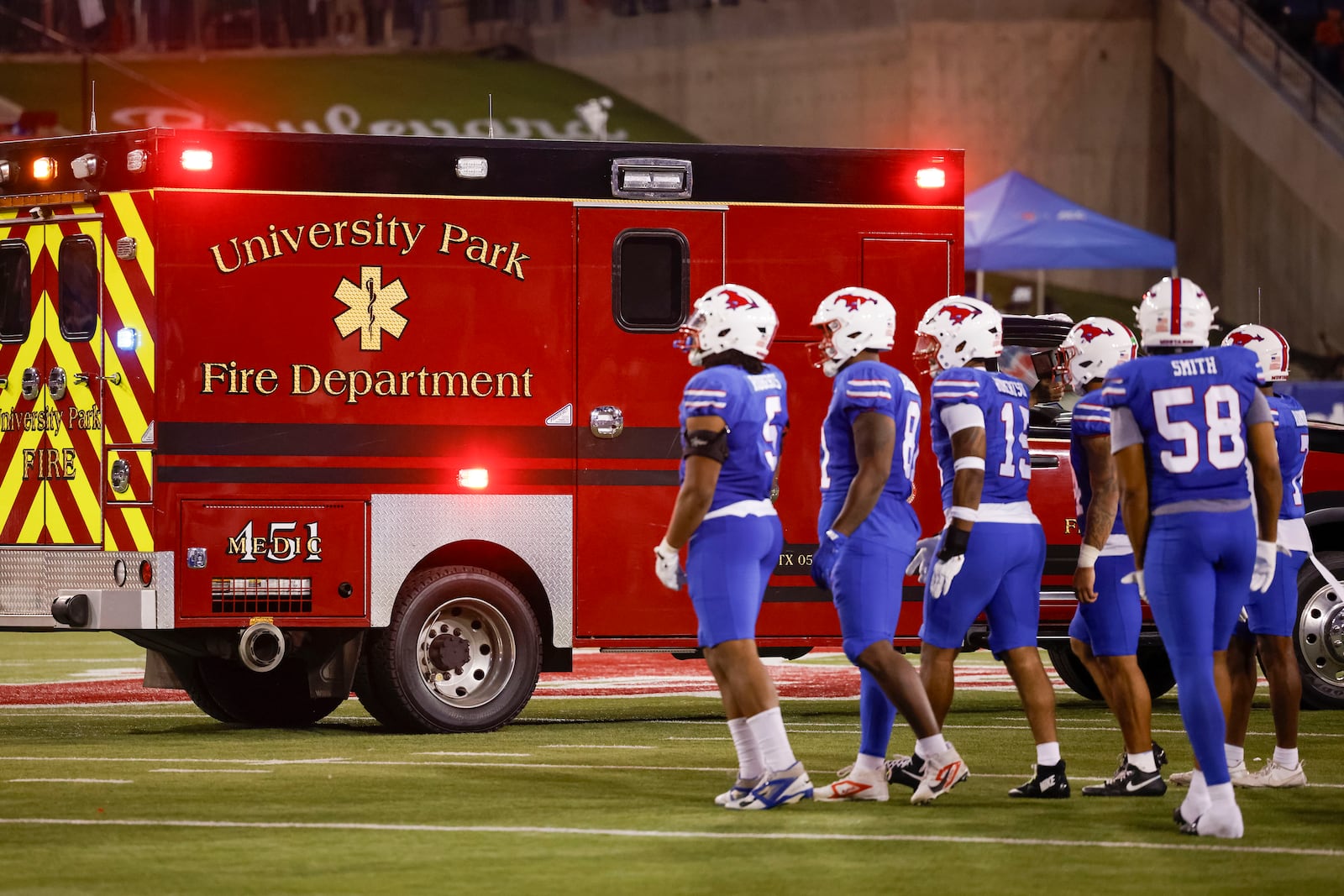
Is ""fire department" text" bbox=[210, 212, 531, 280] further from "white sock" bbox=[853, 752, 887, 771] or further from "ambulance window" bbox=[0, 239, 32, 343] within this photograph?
"white sock" bbox=[853, 752, 887, 771]

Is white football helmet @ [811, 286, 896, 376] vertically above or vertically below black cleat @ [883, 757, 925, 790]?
above

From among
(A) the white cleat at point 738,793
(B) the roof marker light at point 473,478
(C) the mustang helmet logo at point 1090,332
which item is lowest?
(A) the white cleat at point 738,793

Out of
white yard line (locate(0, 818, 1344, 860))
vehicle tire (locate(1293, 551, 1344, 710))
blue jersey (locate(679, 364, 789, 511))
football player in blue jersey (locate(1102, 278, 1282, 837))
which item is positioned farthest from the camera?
vehicle tire (locate(1293, 551, 1344, 710))

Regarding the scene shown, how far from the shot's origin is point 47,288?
42.6ft

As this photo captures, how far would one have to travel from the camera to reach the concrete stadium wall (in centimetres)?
3794

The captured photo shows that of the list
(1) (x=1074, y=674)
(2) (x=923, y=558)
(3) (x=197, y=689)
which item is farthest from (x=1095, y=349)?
(3) (x=197, y=689)

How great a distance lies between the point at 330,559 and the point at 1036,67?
27034 mm

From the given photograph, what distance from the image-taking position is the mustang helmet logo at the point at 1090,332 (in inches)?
440

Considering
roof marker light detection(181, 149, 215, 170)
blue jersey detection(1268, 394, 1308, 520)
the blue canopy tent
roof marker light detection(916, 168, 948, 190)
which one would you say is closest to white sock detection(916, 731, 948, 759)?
blue jersey detection(1268, 394, 1308, 520)

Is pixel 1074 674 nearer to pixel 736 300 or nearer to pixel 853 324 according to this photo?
pixel 853 324

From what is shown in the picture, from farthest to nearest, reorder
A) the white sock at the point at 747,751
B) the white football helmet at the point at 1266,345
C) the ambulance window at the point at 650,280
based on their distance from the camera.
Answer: the ambulance window at the point at 650,280 → the white football helmet at the point at 1266,345 → the white sock at the point at 747,751

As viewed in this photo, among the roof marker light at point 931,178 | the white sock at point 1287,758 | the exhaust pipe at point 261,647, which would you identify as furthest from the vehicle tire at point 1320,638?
the exhaust pipe at point 261,647

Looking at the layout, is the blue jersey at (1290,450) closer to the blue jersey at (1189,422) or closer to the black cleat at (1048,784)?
the black cleat at (1048,784)

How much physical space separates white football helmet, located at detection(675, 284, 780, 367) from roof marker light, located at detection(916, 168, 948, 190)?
4076mm
